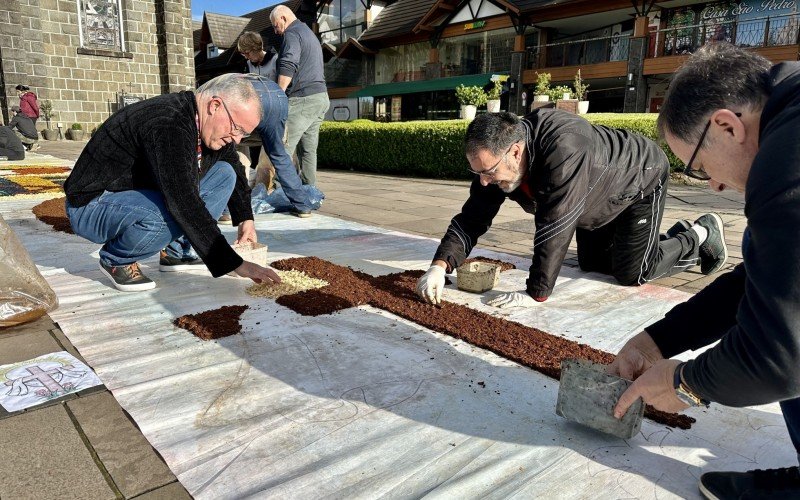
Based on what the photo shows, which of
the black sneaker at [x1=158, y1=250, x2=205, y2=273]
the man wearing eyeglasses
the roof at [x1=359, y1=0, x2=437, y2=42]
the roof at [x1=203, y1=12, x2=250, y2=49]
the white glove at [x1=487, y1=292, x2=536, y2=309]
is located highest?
the roof at [x1=203, y1=12, x2=250, y2=49]

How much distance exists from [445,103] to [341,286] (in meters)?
19.2

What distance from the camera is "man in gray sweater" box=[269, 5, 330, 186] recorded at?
18.5 feet

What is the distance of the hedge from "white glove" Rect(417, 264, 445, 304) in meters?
6.58

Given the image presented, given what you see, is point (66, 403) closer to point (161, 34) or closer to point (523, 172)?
point (523, 172)

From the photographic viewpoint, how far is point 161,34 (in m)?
17.8

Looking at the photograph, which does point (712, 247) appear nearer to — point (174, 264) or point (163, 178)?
point (163, 178)

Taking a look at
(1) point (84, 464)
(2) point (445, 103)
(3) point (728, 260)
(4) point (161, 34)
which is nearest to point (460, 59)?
(2) point (445, 103)

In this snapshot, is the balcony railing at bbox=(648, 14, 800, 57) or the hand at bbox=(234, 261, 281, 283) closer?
the hand at bbox=(234, 261, 281, 283)

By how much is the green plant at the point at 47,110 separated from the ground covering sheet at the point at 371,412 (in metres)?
16.2

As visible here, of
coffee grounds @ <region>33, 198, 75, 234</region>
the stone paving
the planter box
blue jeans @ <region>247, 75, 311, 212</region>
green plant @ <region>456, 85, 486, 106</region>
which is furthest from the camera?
green plant @ <region>456, 85, 486, 106</region>

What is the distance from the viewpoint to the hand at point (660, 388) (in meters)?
1.28

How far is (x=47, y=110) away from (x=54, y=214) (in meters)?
13.4

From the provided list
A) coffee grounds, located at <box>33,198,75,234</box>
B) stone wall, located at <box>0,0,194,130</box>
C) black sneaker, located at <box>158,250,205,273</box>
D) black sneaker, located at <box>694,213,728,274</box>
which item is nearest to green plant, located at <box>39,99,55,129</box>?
stone wall, located at <box>0,0,194,130</box>

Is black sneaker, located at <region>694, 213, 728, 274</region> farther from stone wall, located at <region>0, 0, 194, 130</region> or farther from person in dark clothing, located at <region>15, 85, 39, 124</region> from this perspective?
stone wall, located at <region>0, 0, 194, 130</region>
